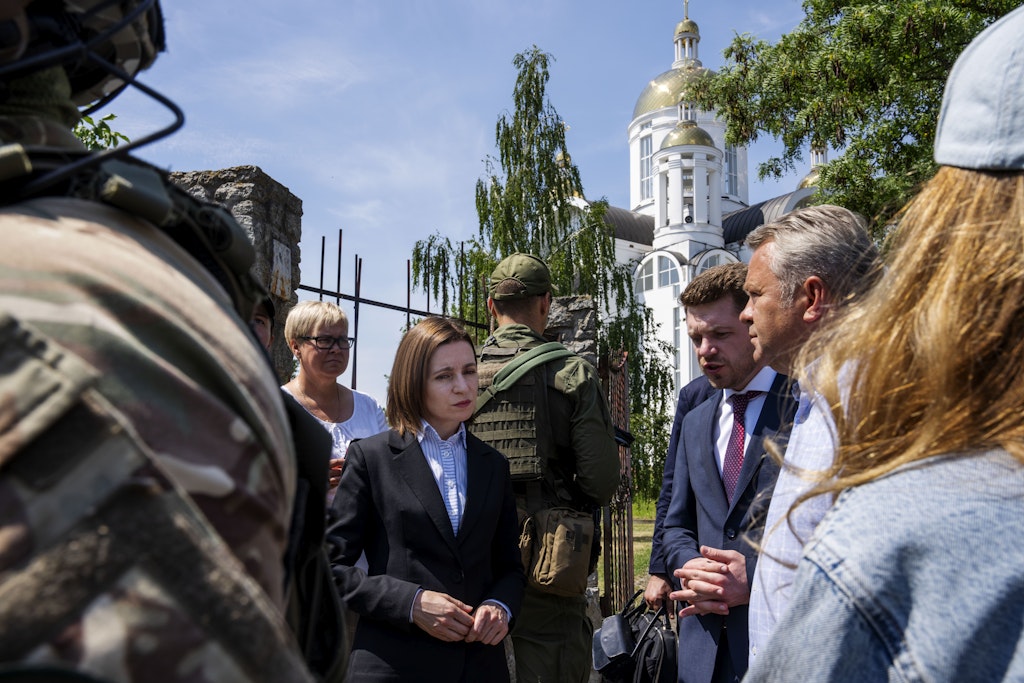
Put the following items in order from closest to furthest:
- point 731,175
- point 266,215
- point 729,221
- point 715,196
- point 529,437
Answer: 1. point 529,437
2. point 266,215
3. point 715,196
4. point 729,221
5. point 731,175

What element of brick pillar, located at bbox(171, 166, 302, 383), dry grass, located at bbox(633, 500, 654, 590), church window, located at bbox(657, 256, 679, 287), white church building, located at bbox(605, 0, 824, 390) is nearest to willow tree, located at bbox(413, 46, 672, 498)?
dry grass, located at bbox(633, 500, 654, 590)

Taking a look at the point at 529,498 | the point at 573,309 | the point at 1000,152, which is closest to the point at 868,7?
the point at 573,309

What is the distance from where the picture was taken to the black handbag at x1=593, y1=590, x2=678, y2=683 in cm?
324

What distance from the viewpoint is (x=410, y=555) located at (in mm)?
2961

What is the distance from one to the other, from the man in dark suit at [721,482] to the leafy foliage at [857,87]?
7375 mm

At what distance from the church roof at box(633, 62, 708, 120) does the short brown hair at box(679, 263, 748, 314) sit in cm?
5326

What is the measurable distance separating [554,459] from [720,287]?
42.0 inches

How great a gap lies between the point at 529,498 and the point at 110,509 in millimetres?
3296

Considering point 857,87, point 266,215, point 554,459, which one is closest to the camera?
point 554,459

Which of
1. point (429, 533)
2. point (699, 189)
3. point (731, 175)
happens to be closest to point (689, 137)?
point (699, 189)

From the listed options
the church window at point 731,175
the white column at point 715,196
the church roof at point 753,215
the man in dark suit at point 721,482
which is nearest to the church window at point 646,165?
the church window at point 731,175

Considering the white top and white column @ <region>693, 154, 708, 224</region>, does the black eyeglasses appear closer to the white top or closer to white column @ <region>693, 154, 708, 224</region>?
the white top

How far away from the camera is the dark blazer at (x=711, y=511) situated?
2.77 m

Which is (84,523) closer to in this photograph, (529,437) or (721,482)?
(721,482)
